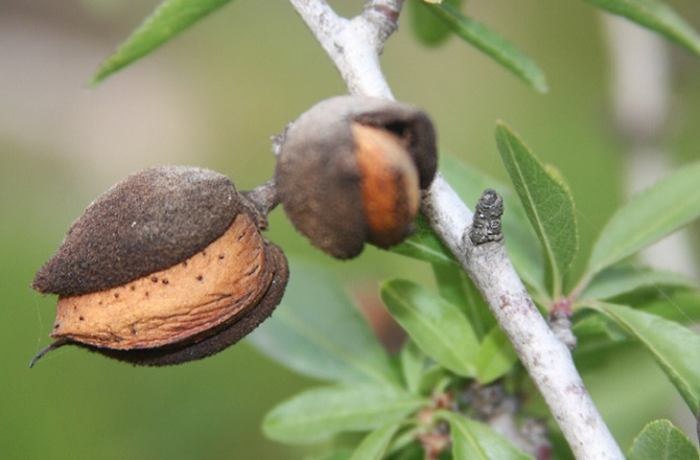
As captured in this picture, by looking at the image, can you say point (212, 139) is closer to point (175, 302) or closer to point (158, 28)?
point (158, 28)

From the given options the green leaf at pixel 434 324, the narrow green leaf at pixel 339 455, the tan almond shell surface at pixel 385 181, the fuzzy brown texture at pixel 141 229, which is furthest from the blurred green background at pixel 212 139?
the fuzzy brown texture at pixel 141 229

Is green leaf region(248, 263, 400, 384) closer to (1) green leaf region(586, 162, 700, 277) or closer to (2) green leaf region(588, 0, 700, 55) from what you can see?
(1) green leaf region(586, 162, 700, 277)

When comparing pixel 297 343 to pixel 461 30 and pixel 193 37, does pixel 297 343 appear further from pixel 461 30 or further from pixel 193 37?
pixel 193 37

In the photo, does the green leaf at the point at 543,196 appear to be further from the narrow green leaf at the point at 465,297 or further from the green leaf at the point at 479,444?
the green leaf at the point at 479,444

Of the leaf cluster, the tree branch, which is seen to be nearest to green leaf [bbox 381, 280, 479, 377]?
the leaf cluster

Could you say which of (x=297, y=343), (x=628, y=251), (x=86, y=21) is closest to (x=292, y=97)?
(x=86, y=21)

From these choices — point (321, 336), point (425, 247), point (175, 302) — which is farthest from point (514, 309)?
point (321, 336)
